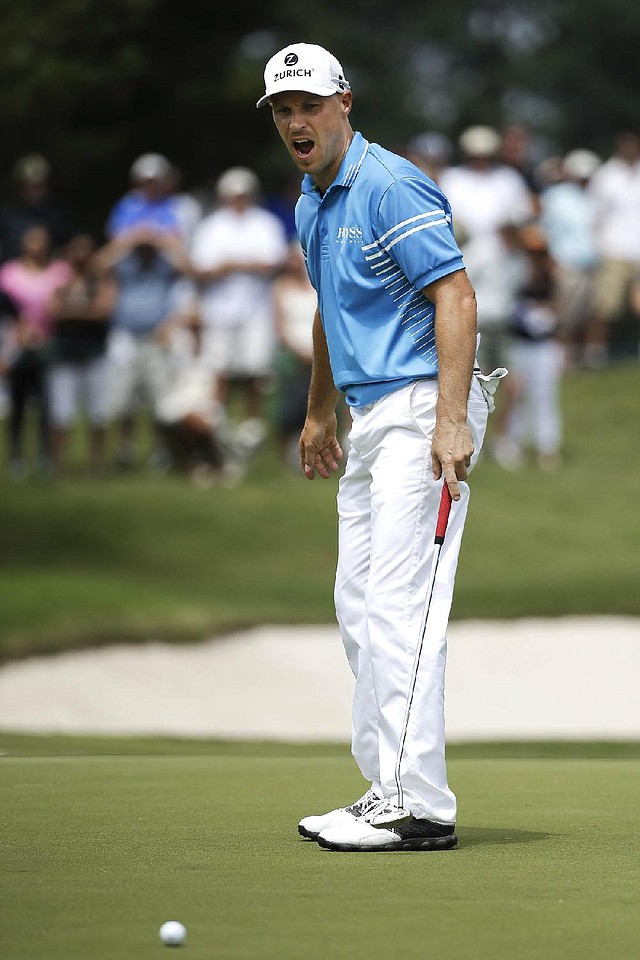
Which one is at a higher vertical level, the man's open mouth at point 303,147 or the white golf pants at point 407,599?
the man's open mouth at point 303,147

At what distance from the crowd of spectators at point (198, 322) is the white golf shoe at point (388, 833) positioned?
11473 mm

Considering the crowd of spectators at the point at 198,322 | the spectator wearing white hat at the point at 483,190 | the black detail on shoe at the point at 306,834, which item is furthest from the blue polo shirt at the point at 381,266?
the spectator wearing white hat at the point at 483,190

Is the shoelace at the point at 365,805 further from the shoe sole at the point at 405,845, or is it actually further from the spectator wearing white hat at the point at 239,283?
the spectator wearing white hat at the point at 239,283

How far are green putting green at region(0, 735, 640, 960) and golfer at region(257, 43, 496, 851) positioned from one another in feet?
0.89

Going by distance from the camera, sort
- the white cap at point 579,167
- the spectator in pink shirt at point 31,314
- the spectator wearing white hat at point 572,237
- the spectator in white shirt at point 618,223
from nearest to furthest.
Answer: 1. the spectator in pink shirt at point 31,314
2. the spectator wearing white hat at point 572,237
3. the spectator in white shirt at point 618,223
4. the white cap at point 579,167

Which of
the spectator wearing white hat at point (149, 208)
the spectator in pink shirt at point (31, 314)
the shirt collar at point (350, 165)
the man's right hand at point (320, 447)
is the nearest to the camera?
the shirt collar at point (350, 165)

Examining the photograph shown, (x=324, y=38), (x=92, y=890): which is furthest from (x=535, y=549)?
(x=324, y=38)

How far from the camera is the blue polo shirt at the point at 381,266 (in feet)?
19.4

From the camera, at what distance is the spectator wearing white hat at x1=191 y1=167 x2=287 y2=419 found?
699 inches

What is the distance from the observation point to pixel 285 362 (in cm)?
1766

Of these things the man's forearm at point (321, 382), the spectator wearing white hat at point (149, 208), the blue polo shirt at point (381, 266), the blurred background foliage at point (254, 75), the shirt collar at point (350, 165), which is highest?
the blurred background foliage at point (254, 75)

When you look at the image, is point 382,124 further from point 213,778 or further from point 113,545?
point 213,778

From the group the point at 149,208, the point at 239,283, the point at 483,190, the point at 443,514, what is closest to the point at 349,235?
the point at 443,514

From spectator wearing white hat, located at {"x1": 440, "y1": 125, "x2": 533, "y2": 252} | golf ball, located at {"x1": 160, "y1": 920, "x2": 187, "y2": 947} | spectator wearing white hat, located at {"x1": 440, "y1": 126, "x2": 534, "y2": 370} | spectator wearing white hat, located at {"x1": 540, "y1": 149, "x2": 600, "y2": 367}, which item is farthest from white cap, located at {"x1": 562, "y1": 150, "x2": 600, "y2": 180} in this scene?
golf ball, located at {"x1": 160, "y1": 920, "x2": 187, "y2": 947}
